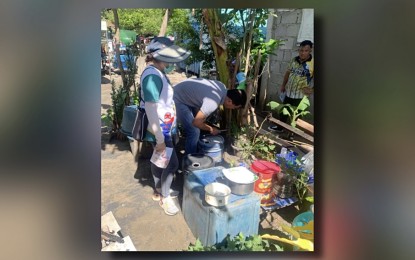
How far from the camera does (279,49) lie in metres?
1.74

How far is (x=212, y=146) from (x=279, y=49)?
0.61 m

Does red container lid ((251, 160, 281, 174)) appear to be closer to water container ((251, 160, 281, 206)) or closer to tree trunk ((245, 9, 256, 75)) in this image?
water container ((251, 160, 281, 206))

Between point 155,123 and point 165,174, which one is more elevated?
point 155,123

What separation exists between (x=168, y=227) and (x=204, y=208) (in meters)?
0.21

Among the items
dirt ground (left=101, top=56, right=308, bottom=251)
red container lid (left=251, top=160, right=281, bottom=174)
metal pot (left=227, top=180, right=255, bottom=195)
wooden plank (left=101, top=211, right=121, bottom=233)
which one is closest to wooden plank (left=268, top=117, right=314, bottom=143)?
red container lid (left=251, top=160, right=281, bottom=174)

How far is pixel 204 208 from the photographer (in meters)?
1.71

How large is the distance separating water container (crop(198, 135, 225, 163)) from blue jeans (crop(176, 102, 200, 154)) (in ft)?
0.11

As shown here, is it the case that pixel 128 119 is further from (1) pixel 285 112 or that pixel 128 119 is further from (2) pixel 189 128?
(1) pixel 285 112

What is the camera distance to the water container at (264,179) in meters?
1.76

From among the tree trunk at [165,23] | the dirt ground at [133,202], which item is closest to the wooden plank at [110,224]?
the dirt ground at [133,202]

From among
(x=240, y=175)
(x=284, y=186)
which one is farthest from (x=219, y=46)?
(x=284, y=186)
